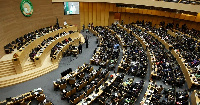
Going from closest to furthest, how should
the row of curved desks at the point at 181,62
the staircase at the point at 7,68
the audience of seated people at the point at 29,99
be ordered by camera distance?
the audience of seated people at the point at 29,99, the row of curved desks at the point at 181,62, the staircase at the point at 7,68

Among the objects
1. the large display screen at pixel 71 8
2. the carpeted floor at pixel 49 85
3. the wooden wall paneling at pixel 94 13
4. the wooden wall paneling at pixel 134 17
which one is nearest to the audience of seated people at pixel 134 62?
the carpeted floor at pixel 49 85

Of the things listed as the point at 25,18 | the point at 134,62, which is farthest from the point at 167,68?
the point at 25,18

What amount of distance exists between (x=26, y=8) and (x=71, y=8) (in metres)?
7.94

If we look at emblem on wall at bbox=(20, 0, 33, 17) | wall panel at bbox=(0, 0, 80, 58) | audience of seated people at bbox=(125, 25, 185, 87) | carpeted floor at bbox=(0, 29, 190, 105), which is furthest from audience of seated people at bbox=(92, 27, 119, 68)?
emblem on wall at bbox=(20, 0, 33, 17)

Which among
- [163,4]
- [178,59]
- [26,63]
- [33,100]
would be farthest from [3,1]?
[163,4]

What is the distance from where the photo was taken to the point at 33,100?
11.0m

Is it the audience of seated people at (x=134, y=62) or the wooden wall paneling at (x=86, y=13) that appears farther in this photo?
the wooden wall paneling at (x=86, y=13)

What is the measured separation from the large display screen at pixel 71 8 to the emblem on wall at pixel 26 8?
20.8 ft

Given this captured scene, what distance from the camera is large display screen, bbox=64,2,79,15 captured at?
24397 millimetres

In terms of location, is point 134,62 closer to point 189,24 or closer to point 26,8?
point 26,8

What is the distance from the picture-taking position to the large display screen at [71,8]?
24.4 meters

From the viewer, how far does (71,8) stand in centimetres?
2498

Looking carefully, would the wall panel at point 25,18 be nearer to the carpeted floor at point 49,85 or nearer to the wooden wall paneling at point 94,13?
the wooden wall paneling at point 94,13

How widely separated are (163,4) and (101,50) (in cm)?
1119
